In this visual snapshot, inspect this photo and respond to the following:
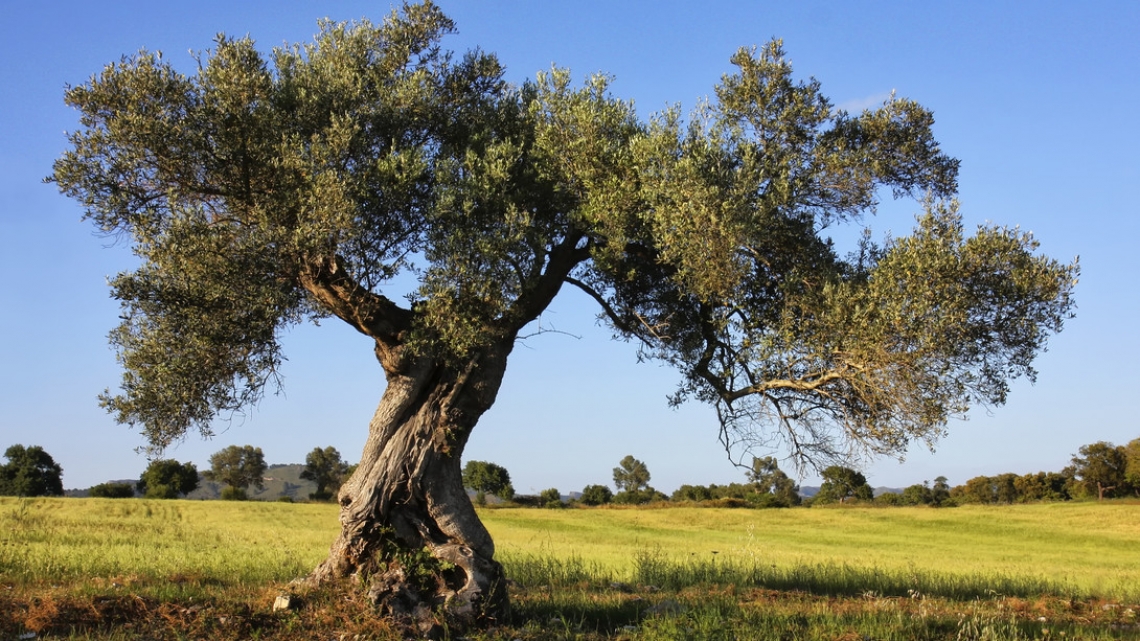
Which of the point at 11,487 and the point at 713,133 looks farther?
the point at 11,487

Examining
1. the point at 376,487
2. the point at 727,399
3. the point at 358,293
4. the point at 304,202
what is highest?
the point at 304,202

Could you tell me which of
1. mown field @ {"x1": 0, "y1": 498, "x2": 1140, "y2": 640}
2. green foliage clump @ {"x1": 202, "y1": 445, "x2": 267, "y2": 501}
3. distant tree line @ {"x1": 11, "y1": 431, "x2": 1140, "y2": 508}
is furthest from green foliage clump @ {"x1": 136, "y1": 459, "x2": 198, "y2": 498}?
mown field @ {"x1": 0, "y1": 498, "x2": 1140, "y2": 640}

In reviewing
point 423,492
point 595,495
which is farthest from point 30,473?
point 423,492

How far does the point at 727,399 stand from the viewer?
53.0 feet

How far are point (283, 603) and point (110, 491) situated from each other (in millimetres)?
73826

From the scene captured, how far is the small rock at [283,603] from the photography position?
12359 millimetres

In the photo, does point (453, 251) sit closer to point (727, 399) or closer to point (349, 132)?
point (349, 132)

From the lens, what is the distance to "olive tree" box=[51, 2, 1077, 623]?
13.0m

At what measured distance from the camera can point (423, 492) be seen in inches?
558

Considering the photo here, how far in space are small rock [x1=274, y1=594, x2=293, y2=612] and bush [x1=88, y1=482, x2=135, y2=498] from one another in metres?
72.5

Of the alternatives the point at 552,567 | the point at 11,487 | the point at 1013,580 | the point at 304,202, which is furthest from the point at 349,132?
the point at 11,487

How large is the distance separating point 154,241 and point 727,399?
10052mm

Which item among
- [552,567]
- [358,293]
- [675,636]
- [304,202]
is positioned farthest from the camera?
[552,567]

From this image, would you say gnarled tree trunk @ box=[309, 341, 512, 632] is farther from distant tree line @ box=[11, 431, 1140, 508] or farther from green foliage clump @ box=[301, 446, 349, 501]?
green foliage clump @ box=[301, 446, 349, 501]
